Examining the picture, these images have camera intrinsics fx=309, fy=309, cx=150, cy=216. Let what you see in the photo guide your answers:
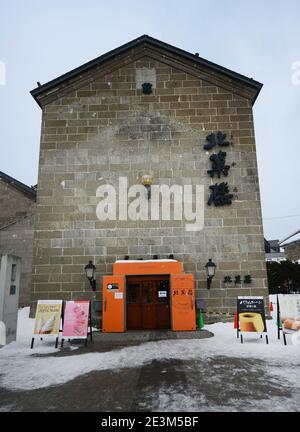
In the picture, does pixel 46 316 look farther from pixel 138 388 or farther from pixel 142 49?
pixel 142 49

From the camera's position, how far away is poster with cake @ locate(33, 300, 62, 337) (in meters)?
8.98

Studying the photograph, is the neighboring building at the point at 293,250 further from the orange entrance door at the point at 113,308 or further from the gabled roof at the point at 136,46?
the orange entrance door at the point at 113,308

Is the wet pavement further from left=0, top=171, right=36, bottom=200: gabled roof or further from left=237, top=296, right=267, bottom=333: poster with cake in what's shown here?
left=0, top=171, right=36, bottom=200: gabled roof

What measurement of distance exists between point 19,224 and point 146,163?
10178 mm

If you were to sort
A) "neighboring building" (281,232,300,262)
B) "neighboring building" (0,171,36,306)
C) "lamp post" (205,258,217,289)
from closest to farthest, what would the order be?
1. "lamp post" (205,258,217,289)
2. "neighboring building" (0,171,36,306)
3. "neighboring building" (281,232,300,262)

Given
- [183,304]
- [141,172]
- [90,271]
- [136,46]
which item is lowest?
[183,304]

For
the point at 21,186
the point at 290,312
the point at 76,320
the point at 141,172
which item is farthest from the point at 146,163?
the point at 21,186

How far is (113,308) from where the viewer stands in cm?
1116

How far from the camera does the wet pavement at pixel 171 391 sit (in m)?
4.50

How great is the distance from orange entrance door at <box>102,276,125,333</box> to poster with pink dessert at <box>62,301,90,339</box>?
1.79 meters

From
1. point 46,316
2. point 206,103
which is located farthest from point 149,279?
point 206,103

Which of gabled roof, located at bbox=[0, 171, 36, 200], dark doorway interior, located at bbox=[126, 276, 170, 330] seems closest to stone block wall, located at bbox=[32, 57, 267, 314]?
dark doorway interior, located at bbox=[126, 276, 170, 330]

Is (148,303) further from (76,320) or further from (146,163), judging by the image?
(146,163)

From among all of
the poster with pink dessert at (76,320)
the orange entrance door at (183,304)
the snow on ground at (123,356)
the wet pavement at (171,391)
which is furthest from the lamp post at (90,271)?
the wet pavement at (171,391)
